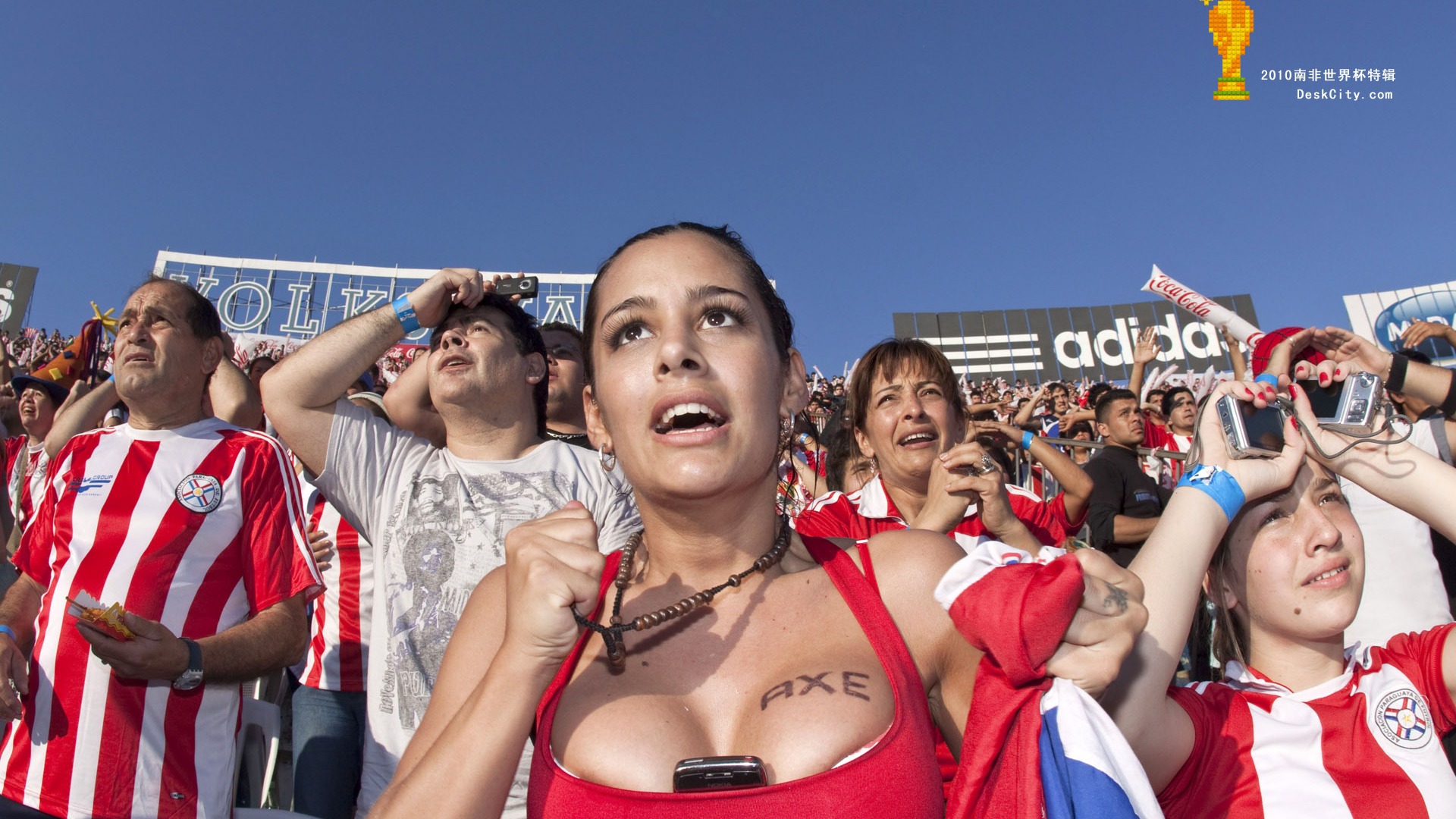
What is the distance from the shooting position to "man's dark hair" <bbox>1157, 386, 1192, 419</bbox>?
6871 mm

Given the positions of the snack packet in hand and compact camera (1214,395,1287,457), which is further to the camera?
the snack packet in hand

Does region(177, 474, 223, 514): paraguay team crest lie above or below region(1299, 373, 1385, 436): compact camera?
below

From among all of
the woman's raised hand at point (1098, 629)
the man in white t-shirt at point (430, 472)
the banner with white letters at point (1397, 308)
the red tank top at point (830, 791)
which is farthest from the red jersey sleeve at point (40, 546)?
the banner with white letters at point (1397, 308)

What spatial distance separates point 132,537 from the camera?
9.30 ft

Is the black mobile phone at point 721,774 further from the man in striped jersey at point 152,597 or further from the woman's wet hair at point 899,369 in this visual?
the woman's wet hair at point 899,369

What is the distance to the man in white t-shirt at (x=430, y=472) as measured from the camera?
266 cm

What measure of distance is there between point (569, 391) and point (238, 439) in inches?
70.2

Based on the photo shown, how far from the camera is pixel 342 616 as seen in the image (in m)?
3.64

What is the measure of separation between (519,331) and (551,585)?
2.15 m

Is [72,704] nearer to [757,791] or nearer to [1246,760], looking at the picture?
[757,791]

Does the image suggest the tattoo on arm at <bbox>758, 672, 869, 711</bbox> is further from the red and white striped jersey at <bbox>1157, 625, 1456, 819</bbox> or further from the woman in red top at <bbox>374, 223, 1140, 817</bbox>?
the red and white striped jersey at <bbox>1157, 625, 1456, 819</bbox>

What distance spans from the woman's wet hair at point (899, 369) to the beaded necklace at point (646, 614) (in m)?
1.95

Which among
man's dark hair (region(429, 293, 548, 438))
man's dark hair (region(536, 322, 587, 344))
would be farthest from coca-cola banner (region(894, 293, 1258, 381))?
man's dark hair (region(429, 293, 548, 438))

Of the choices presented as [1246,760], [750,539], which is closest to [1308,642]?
[1246,760]
